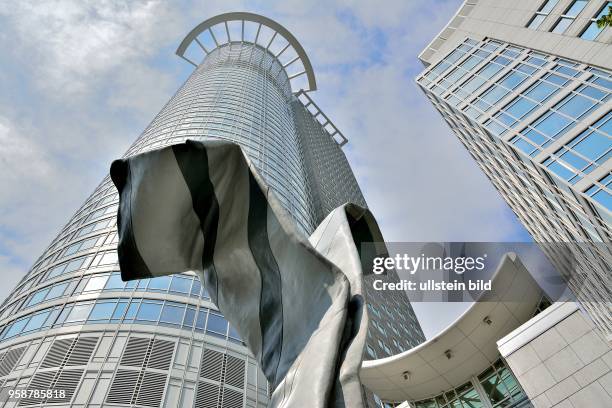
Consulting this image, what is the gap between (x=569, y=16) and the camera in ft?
67.7

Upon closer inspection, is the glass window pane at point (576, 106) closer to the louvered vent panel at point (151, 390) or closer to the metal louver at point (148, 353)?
the metal louver at point (148, 353)

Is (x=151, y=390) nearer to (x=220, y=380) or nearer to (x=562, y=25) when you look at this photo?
(x=220, y=380)

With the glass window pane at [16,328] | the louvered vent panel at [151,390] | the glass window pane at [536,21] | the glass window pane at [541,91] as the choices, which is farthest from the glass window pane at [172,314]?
the glass window pane at [536,21]

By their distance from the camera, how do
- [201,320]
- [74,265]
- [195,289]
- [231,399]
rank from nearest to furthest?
1. [231,399]
2. [201,320]
3. [195,289]
4. [74,265]

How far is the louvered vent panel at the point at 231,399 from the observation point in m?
16.6

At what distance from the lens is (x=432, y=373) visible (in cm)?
1952

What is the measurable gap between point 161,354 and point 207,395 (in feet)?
8.34

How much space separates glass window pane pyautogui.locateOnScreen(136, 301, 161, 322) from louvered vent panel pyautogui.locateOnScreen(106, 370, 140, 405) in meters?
3.02


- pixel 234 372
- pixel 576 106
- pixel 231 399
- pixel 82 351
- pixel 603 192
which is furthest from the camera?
pixel 234 372

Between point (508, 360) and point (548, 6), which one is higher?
point (548, 6)

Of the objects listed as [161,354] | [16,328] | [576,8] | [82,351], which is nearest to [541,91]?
[576,8]

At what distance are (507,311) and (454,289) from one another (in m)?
4.42

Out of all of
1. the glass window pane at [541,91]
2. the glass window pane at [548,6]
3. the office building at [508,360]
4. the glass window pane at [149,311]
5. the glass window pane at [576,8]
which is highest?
the glass window pane at [548,6]

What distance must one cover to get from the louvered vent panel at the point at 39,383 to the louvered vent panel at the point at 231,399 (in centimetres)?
620
